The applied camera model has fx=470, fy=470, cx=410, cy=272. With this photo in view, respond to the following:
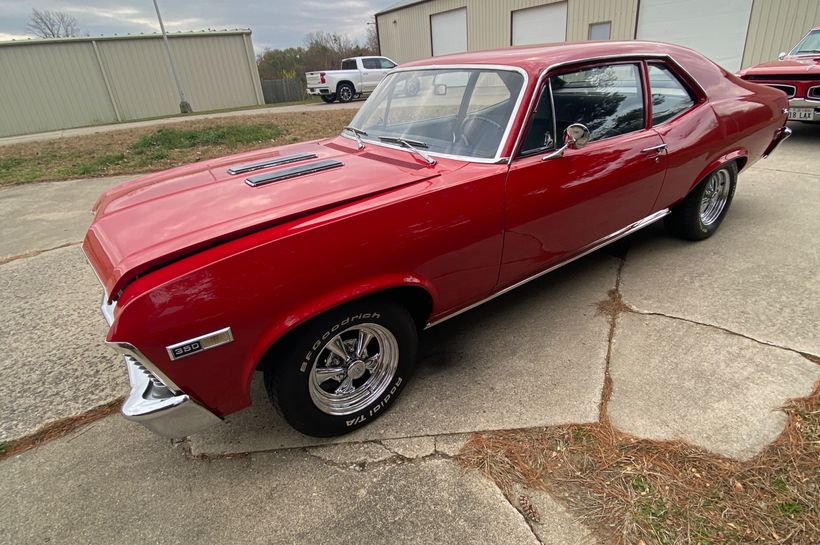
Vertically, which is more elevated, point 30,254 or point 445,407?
point 30,254

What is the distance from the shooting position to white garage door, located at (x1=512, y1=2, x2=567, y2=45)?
16750 millimetres

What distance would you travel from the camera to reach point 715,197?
409 cm

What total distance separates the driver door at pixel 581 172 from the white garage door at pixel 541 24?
15.9 m

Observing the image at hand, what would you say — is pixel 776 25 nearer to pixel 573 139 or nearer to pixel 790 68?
pixel 790 68

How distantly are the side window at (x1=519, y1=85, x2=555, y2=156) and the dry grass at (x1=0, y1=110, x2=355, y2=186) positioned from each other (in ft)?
24.2

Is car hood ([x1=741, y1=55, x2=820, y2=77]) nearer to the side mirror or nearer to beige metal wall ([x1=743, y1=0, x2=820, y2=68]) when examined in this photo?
beige metal wall ([x1=743, y1=0, x2=820, y2=68])

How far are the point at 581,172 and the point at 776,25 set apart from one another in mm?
13038

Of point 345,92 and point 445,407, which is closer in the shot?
point 445,407

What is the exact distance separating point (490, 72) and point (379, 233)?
1396mm

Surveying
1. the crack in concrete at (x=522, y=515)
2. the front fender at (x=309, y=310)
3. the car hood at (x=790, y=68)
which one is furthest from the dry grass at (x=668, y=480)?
the car hood at (x=790, y=68)

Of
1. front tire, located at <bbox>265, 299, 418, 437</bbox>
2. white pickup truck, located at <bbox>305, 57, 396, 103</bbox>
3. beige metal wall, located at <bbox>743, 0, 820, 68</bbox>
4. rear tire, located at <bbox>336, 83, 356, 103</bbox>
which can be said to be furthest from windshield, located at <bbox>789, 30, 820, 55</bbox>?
rear tire, located at <bbox>336, 83, 356, 103</bbox>

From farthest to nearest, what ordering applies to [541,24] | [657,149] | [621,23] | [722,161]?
[541,24]
[621,23]
[722,161]
[657,149]

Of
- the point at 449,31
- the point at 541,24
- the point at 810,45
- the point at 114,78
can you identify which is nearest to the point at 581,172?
the point at 810,45

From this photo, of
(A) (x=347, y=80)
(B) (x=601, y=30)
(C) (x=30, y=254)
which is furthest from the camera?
Answer: (A) (x=347, y=80)
